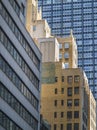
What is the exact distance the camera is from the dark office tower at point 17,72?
7362 centimetres

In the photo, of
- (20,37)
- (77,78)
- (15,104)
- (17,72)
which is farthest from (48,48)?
(15,104)

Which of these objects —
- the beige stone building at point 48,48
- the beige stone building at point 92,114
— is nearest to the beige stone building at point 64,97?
the beige stone building at point 48,48

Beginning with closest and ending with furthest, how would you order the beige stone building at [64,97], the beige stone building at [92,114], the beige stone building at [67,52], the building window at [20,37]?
the building window at [20,37]
the beige stone building at [64,97]
the beige stone building at [92,114]
the beige stone building at [67,52]

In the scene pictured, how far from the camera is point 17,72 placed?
79750 mm

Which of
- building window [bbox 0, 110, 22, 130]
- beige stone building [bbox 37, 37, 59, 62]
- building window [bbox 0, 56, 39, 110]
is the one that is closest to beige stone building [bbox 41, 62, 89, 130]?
beige stone building [bbox 37, 37, 59, 62]

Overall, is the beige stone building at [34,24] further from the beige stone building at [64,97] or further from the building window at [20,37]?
the building window at [20,37]

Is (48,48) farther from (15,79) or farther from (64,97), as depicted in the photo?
(15,79)

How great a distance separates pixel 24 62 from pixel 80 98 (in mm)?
63103

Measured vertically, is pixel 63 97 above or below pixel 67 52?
below

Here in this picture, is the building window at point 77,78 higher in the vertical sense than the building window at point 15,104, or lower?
higher

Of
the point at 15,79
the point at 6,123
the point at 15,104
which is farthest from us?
the point at 15,79

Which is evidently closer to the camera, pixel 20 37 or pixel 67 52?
pixel 20 37

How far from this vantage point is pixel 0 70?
71625mm

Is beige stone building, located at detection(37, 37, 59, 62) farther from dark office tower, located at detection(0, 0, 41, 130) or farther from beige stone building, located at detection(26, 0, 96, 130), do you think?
dark office tower, located at detection(0, 0, 41, 130)
